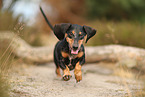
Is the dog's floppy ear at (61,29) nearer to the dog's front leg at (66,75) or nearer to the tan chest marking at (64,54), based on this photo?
the tan chest marking at (64,54)

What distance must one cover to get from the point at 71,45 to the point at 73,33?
0.60 ft

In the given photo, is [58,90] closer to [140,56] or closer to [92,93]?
[92,93]

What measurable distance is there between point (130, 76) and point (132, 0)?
7485 mm

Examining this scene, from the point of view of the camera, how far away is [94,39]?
6.28m

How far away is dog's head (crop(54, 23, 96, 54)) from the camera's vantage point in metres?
2.78

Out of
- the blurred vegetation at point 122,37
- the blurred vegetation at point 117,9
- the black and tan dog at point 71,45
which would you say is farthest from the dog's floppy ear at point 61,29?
the blurred vegetation at point 117,9

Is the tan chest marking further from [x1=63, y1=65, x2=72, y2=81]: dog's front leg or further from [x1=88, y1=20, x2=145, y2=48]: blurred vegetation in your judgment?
[x1=88, y1=20, x2=145, y2=48]: blurred vegetation

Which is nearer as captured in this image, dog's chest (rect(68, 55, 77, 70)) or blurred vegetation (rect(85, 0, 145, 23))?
dog's chest (rect(68, 55, 77, 70))

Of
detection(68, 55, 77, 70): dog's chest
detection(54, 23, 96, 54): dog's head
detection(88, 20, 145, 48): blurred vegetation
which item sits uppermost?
detection(54, 23, 96, 54): dog's head

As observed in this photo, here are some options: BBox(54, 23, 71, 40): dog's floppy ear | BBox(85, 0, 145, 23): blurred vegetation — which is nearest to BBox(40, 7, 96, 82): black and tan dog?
BBox(54, 23, 71, 40): dog's floppy ear

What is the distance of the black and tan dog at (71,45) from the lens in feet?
9.28

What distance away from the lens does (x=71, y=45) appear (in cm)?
278

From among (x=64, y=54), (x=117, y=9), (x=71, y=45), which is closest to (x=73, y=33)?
(x=71, y=45)

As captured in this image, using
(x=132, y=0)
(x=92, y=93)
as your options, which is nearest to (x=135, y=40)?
(x=92, y=93)
